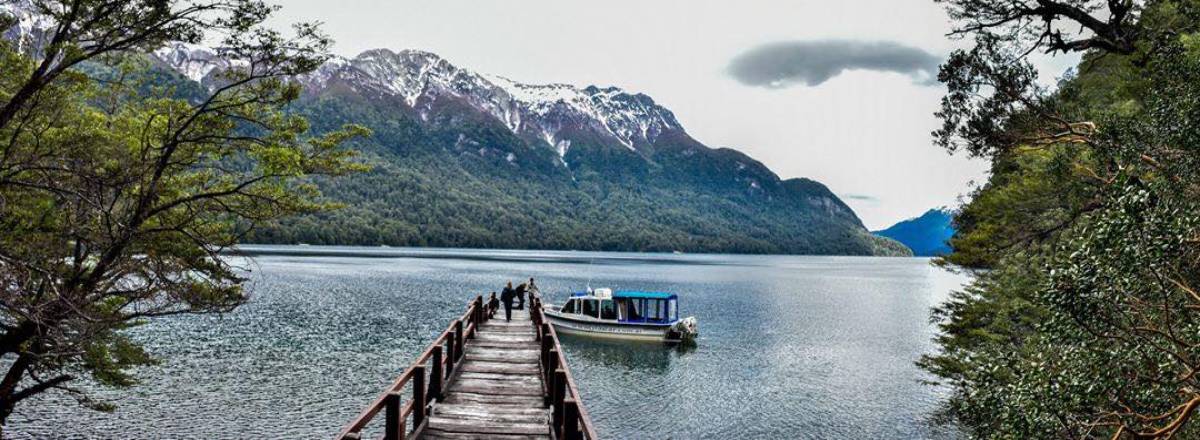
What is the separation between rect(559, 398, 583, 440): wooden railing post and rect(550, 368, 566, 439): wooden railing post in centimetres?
181

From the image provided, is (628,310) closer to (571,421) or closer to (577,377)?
(577,377)

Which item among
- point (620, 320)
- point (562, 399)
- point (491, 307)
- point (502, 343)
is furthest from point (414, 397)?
point (620, 320)

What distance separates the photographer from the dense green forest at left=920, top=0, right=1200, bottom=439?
7664mm

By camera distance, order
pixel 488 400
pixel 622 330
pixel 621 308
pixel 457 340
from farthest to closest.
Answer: pixel 621 308 < pixel 622 330 < pixel 457 340 < pixel 488 400

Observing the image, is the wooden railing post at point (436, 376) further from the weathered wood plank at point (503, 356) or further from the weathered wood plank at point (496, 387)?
the weathered wood plank at point (503, 356)

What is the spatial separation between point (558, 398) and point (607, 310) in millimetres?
39349

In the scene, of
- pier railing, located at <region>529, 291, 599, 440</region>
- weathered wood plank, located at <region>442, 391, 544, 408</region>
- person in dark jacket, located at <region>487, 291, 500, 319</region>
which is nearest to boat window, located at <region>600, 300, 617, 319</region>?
person in dark jacket, located at <region>487, 291, 500, 319</region>

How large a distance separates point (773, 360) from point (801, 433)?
16661 millimetres

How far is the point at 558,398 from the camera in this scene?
11023 millimetres

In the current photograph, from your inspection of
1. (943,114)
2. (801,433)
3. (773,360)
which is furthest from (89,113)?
(773,360)

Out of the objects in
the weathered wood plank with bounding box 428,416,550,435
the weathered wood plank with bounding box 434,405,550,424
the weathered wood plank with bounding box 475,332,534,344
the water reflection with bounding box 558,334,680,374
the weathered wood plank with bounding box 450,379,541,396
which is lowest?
the water reflection with bounding box 558,334,680,374

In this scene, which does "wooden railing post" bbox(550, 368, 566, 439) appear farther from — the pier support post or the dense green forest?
the dense green forest

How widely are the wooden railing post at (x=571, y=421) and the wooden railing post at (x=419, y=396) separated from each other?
2905mm

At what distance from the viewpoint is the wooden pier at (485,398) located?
864cm
